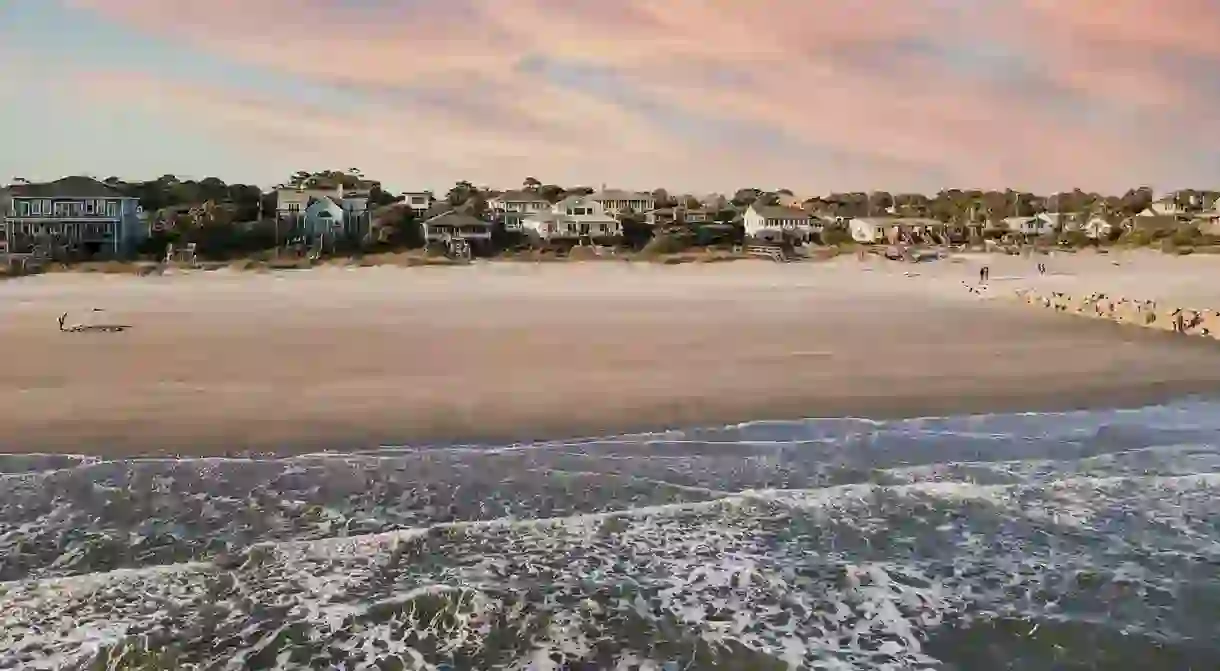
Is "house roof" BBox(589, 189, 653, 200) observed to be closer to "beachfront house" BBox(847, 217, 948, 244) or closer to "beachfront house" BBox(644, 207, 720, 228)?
"beachfront house" BBox(644, 207, 720, 228)

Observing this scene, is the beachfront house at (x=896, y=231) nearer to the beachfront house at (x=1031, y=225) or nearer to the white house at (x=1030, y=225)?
the beachfront house at (x=1031, y=225)

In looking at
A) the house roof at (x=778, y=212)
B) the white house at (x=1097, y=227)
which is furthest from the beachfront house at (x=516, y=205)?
the white house at (x=1097, y=227)

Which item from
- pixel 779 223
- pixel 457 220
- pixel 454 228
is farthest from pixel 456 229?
pixel 779 223

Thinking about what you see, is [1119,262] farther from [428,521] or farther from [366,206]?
[428,521]

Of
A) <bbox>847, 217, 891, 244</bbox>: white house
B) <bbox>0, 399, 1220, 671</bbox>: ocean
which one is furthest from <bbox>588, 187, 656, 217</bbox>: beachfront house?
<bbox>0, 399, 1220, 671</bbox>: ocean

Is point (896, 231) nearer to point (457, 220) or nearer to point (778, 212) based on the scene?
point (778, 212)

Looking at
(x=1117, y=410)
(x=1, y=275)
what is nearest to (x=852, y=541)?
(x=1117, y=410)

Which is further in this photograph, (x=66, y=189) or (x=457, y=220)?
(x=457, y=220)
